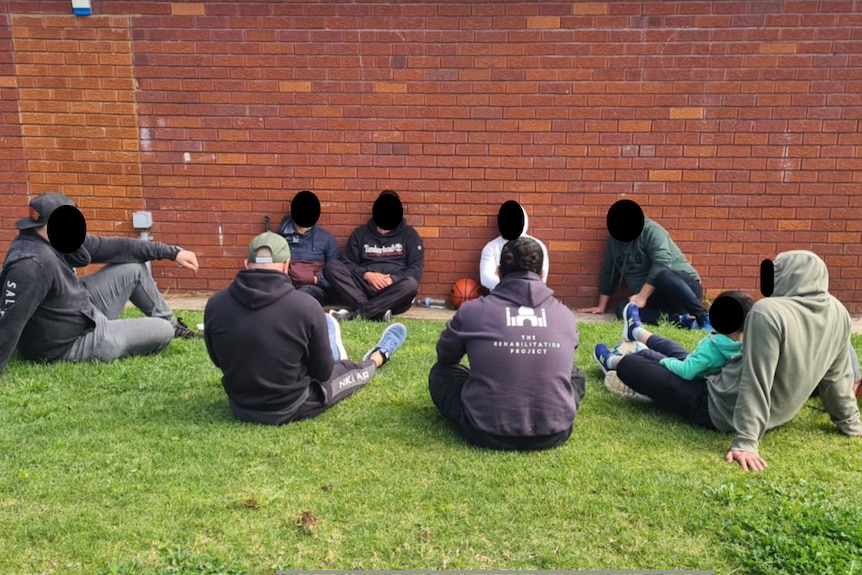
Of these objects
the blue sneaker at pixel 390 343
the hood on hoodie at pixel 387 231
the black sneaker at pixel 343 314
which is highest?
the hood on hoodie at pixel 387 231

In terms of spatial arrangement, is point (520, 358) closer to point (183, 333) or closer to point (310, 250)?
point (183, 333)

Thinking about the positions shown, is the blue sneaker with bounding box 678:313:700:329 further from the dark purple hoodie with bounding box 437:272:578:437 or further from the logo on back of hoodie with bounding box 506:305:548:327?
the logo on back of hoodie with bounding box 506:305:548:327

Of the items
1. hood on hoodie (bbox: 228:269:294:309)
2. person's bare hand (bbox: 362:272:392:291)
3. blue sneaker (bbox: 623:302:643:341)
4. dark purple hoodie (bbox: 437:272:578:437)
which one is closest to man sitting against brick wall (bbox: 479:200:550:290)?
person's bare hand (bbox: 362:272:392:291)

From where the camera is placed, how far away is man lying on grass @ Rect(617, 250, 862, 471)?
158 inches

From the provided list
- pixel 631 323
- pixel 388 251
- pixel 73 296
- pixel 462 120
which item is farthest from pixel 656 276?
pixel 73 296

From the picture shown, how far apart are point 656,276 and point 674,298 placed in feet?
0.89

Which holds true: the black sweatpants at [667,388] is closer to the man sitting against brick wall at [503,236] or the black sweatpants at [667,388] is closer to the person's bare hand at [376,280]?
the man sitting against brick wall at [503,236]

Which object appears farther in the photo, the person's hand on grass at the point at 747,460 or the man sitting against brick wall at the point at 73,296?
the man sitting against brick wall at the point at 73,296

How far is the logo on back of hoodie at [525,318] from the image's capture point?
402cm

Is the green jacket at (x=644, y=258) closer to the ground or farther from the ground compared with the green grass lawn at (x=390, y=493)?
farther from the ground

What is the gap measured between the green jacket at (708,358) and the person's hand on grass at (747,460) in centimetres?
63

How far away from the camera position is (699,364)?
457cm

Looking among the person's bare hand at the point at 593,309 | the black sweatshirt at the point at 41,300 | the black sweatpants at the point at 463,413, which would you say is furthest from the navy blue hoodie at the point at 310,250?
the black sweatpants at the point at 463,413

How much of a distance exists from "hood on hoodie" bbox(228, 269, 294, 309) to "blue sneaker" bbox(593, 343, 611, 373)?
2451mm
